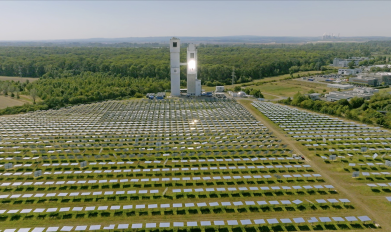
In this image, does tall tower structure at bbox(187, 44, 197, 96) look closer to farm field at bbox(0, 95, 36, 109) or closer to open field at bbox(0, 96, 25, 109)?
farm field at bbox(0, 95, 36, 109)

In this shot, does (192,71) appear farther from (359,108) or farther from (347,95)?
(347,95)

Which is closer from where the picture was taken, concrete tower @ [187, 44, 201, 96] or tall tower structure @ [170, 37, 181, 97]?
concrete tower @ [187, 44, 201, 96]

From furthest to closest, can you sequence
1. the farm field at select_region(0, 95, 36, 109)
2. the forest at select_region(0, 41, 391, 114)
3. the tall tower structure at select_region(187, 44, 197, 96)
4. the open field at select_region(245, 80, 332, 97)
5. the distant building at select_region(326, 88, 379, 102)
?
the open field at select_region(245, 80, 332, 97) < the tall tower structure at select_region(187, 44, 197, 96) < the forest at select_region(0, 41, 391, 114) < the distant building at select_region(326, 88, 379, 102) < the farm field at select_region(0, 95, 36, 109)

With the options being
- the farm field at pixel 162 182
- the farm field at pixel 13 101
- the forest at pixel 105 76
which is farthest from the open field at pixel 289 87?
the farm field at pixel 13 101

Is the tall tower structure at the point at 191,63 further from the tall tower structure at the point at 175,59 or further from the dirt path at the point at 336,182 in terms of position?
the dirt path at the point at 336,182

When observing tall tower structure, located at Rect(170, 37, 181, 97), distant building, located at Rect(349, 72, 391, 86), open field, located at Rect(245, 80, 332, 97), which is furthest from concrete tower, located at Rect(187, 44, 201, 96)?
distant building, located at Rect(349, 72, 391, 86)

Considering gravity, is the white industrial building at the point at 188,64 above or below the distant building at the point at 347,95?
above

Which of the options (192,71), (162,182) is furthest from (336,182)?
(192,71)
